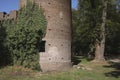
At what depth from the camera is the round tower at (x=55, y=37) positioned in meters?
20.4

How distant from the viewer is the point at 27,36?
774 inches

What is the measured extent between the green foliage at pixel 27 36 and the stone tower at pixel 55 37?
572 mm

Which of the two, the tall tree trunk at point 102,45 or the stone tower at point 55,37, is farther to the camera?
the tall tree trunk at point 102,45

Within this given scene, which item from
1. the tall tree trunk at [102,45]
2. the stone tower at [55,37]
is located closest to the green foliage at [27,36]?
the stone tower at [55,37]

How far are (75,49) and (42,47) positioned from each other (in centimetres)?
3964

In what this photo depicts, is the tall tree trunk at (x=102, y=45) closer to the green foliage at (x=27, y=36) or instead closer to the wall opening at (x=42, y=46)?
the wall opening at (x=42, y=46)

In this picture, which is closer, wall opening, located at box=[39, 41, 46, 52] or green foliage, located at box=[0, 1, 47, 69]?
green foliage, located at box=[0, 1, 47, 69]

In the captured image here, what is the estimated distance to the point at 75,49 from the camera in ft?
196

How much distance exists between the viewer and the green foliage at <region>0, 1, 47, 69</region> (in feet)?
64.5

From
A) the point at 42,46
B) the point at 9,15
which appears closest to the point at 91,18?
the point at 42,46

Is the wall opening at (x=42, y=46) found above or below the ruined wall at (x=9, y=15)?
below

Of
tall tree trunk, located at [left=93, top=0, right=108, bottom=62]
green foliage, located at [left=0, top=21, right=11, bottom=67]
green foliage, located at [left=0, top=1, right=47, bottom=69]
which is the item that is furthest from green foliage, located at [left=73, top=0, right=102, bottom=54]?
green foliage, located at [left=0, top=21, right=11, bottom=67]

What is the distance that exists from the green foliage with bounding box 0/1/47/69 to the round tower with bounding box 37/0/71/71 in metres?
0.58

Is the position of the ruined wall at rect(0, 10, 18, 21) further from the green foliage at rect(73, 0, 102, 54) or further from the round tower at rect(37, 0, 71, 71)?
the green foliage at rect(73, 0, 102, 54)
